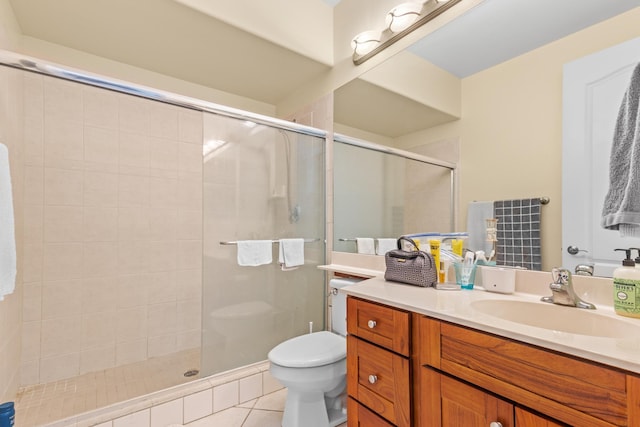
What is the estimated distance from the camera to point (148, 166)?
2.38m

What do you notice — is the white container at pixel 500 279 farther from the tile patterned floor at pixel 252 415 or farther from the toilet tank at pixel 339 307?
the tile patterned floor at pixel 252 415

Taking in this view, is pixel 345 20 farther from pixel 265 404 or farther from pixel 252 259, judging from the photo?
pixel 265 404

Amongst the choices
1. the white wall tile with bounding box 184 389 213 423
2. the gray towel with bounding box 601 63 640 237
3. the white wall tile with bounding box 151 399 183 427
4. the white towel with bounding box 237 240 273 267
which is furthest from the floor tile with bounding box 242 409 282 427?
the gray towel with bounding box 601 63 640 237

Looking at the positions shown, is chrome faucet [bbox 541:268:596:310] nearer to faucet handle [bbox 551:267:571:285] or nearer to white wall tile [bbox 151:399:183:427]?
faucet handle [bbox 551:267:571:285]

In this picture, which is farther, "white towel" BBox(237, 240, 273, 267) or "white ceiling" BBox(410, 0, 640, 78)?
"white towel" BBox(237, 240, 273, 267)

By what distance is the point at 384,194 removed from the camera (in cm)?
189

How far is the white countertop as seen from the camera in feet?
2.02

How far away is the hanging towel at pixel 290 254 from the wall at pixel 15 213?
145 cm

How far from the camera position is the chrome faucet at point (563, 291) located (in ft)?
3.08

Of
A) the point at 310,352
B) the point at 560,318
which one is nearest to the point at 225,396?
the point at 310,352

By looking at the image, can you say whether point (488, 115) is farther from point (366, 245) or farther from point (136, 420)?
point (136, 420)

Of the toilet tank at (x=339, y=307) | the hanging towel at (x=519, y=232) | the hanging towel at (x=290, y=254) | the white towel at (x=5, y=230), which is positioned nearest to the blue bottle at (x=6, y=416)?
the white towel at (x=5, y=230)

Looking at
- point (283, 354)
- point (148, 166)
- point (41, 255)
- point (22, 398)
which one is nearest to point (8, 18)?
point (148, 166)

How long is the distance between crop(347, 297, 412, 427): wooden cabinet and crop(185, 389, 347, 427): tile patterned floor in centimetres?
64
